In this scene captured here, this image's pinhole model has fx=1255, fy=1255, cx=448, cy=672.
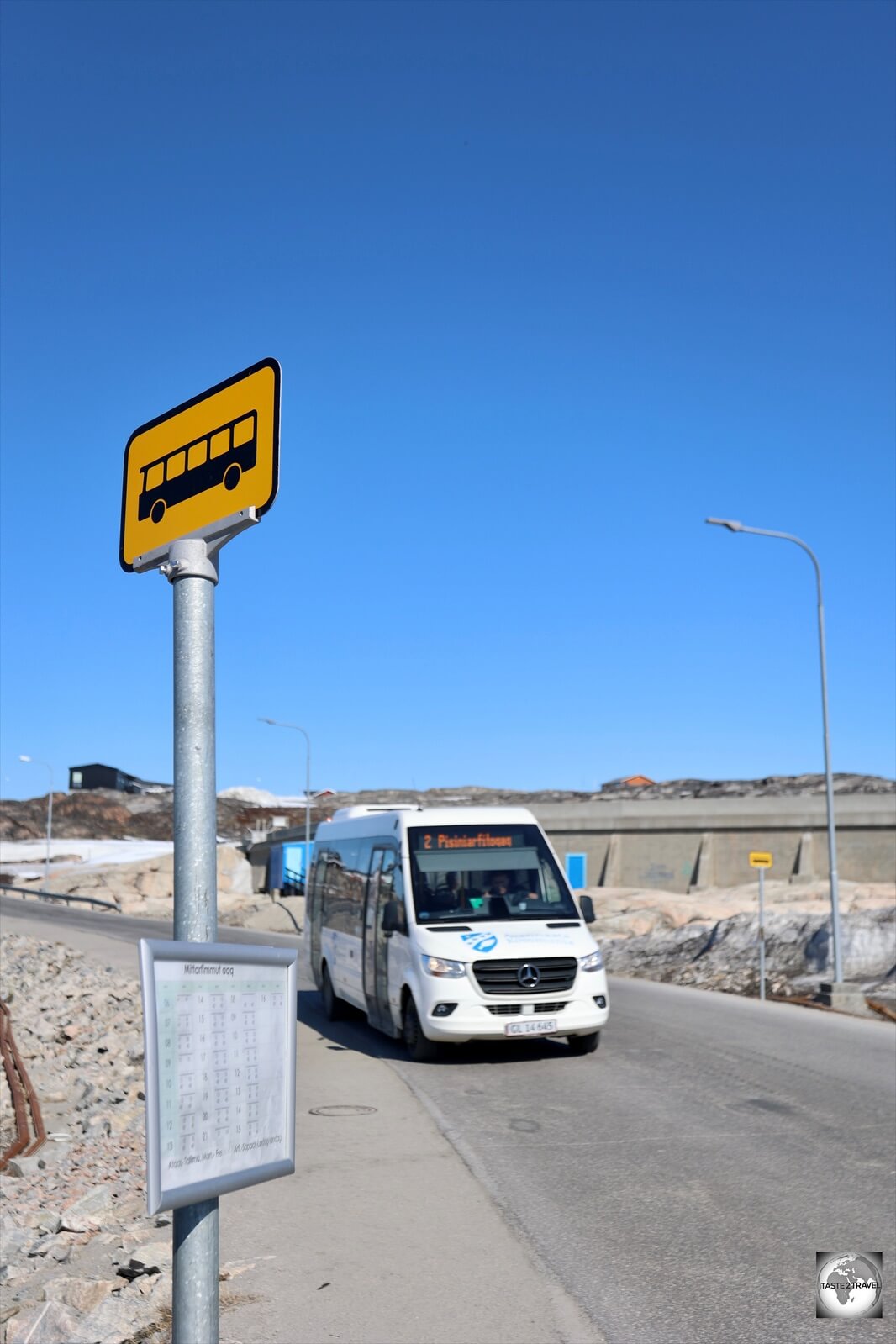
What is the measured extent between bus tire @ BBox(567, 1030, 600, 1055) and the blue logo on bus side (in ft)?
5.46

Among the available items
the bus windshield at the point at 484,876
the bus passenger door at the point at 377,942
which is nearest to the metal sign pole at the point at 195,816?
the bus windshield at the point at 484,876

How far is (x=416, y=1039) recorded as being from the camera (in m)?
13.7

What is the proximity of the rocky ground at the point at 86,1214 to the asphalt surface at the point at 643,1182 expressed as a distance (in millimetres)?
670

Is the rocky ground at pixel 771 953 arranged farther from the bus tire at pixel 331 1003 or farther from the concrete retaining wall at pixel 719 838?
the concrete retaining wall at pixel 719 838

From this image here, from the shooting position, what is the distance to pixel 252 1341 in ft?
16.9

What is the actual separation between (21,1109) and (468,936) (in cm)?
502

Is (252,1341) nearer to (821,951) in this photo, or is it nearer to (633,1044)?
(633,1044)

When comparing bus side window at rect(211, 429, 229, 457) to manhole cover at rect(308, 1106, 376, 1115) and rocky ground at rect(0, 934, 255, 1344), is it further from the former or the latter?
manhole cover at rect(308, 1106, 376, 1115)

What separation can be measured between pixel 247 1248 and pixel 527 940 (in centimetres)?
692

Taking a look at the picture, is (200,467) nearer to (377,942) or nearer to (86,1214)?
(86,1214)

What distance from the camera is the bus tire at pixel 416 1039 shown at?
1358 cm

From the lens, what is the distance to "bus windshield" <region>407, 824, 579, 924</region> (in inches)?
542

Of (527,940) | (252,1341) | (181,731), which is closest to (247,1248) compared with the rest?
(252,1341)

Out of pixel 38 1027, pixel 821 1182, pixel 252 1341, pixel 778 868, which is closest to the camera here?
pixel 252 1341
